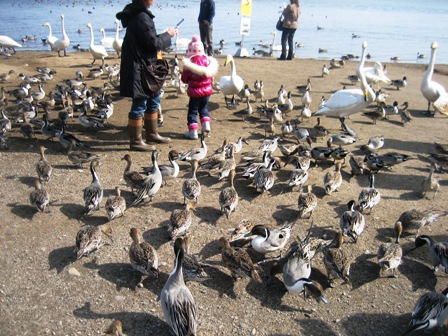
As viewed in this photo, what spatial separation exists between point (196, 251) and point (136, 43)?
4079mm

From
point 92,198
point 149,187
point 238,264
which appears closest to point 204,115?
point 149,187

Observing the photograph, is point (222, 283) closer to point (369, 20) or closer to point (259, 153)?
point (259, 153)

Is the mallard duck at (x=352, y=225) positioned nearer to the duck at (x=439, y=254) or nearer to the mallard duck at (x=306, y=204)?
the mallard duck at (x=306, y=204)

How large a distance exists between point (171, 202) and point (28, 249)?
2211mm

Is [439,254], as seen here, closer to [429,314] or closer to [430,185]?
[429,314]

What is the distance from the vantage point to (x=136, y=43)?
24.0ft

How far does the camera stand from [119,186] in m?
6.94

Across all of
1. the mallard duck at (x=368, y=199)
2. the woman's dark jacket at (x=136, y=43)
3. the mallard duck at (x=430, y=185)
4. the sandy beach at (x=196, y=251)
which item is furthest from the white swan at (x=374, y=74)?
the woman's dark jacket at (x=136, y=43)

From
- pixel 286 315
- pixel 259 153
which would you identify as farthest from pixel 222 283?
pixel 259 153

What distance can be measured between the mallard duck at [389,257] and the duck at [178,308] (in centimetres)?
246

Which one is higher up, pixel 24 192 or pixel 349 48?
pixel 349 48

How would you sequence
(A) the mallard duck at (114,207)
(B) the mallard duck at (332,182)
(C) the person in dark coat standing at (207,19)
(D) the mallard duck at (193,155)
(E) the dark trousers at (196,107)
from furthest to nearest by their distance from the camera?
(C) the person in dark coat standing at (207,19) → (E) the dark trousers at (196,107) → (D) the mallard duck at (193,155) → (B) the mallard duck at (332,182) → (A) the mallard duck at (114,207)

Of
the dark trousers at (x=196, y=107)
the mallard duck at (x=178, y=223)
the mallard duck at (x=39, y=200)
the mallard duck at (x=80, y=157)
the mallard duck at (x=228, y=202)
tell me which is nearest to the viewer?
the mallard duck at (x=178, y=223)

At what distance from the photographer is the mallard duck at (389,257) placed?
4.95 m
